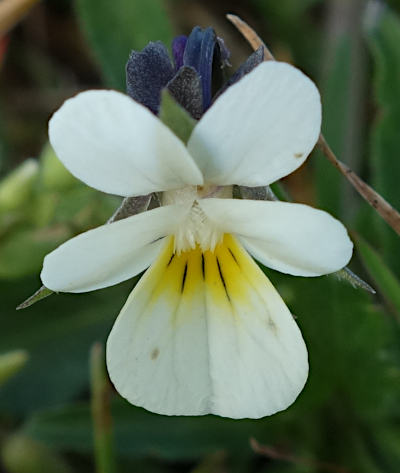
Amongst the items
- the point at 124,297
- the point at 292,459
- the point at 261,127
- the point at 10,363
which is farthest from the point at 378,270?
the point at 124,297

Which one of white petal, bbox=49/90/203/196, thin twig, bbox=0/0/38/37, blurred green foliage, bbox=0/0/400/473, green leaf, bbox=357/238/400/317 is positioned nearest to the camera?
white petal, bbox=49/90/203/196

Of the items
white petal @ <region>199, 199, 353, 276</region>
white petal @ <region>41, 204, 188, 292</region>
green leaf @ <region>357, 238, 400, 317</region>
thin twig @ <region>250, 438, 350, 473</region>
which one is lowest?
thin twig @ <region>250, 438, 350, 473</region>

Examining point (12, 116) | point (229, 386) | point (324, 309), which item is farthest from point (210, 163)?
point (12, 116)

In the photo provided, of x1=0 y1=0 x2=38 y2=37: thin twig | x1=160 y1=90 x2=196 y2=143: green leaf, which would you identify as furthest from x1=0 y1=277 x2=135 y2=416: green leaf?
x1=160 y1=90 x2=196 y2=143: green leaf

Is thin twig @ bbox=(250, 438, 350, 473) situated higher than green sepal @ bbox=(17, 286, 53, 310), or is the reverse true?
green sepal @ bbox=(17, 286, 53, 310)

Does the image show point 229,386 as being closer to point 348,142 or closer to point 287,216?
point 287,216

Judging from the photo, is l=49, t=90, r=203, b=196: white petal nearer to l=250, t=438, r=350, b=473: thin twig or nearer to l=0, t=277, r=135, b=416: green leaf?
l=250, t=438, r=350, b=473: thin twig

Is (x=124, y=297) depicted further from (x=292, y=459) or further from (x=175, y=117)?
(x=175, y=117)
